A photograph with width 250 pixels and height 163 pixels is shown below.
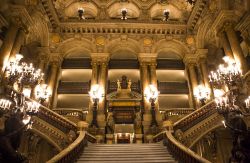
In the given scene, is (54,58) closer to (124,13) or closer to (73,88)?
(73,88)

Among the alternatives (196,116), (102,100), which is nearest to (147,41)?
(102,100)

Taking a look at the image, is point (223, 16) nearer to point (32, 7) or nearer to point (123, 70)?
point (123, 70)

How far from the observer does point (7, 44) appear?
12148 mm

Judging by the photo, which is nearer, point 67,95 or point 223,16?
point 223,16

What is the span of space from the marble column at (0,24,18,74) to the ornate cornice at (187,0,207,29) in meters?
12.3

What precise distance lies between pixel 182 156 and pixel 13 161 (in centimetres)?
549

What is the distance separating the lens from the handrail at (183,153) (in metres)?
7.17

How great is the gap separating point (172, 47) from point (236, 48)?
6.78m

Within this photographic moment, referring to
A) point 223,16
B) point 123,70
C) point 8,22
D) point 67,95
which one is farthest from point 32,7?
point 223,16

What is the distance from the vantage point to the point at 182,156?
317 inches

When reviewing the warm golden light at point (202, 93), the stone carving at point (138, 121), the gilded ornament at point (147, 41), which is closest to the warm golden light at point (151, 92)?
the stone carving at point (138, 121)

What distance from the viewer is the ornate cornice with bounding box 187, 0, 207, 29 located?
16188 mm

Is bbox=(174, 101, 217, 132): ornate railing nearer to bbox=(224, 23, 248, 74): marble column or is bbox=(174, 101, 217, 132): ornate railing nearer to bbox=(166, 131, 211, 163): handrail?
bbox=(166, 131, 211, 163): handrail

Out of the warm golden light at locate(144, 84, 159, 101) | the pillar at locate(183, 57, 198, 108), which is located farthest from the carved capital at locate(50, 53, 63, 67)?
the pillar at locate(183, 57, 198, 108)
